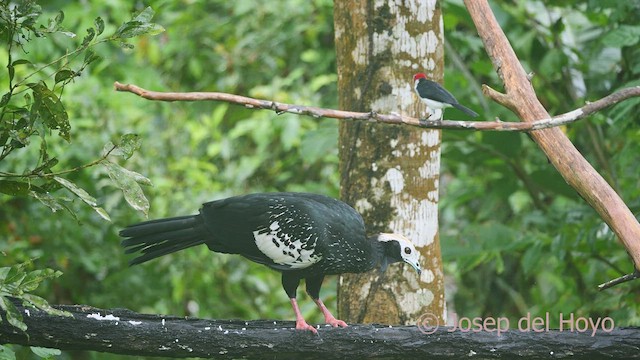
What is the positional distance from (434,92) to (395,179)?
0.40 m

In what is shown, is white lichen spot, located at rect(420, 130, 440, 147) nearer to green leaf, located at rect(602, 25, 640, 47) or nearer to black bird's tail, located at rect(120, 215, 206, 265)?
black bird's tail, located at rect(120, 215, 206, 265)

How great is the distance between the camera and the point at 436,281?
3.01 meters

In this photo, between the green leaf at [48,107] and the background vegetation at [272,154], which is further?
the background vegetation at [272,154]

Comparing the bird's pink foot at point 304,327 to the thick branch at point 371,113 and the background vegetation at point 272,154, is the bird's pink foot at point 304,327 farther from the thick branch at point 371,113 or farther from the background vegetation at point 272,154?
the background vegetation at point 272,154

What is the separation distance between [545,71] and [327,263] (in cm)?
264

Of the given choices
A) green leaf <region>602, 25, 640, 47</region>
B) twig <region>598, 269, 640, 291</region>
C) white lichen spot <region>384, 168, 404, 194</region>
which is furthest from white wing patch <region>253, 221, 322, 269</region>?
green leaf <region>602, 25, 640, 47</region>

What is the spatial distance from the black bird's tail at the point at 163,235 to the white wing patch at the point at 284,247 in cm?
19

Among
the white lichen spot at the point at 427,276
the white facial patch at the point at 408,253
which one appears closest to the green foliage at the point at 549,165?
the white lichen spot at the point at 427,276

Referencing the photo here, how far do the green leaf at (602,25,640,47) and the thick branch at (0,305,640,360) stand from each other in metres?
1.61

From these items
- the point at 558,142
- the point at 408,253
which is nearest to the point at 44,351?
the point at 408,253

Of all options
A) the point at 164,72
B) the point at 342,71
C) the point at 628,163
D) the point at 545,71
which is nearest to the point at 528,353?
the point at 342,71

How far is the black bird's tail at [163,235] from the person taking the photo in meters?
2.63

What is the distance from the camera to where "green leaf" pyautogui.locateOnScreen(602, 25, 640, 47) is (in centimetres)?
376

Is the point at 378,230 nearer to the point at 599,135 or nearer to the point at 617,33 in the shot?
the point at 617,33
